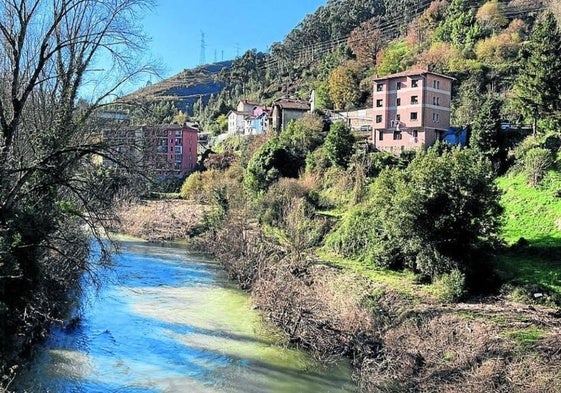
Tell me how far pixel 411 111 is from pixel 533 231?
19573 mm

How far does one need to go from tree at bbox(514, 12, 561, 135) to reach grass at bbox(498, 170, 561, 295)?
247 inches

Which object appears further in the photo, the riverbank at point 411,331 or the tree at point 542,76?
the tree at point 542,76

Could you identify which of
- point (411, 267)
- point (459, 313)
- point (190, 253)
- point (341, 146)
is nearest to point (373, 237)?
point (411, 267)

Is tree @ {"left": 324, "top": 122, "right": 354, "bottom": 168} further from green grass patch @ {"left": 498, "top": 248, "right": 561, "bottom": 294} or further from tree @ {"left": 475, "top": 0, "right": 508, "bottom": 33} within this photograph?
tree @ {"left": 475, "top": 0, "right": 508, "bottom": 33}

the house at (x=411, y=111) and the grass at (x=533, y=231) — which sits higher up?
the house at (x=411, y=111)

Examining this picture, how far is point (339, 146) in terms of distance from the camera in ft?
124

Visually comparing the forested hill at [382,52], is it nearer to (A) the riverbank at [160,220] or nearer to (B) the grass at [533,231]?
(A) the riverbank at [160,220]

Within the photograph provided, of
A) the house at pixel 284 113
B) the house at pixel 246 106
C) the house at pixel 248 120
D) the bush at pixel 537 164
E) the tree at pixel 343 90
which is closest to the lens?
the bush at pixel 537 164

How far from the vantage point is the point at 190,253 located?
3662 cm

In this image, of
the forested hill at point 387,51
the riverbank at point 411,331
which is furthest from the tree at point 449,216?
the forested hill at point 387,51

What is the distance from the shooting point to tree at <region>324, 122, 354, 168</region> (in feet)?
123

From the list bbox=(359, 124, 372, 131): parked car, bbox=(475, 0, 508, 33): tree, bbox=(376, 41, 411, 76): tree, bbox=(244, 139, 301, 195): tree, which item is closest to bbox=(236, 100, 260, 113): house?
bbox=(376, 41, 411, 76): tree

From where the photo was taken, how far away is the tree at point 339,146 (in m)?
37.6

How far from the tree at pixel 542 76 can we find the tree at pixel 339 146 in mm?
12362
